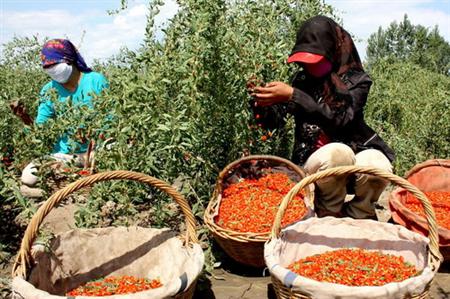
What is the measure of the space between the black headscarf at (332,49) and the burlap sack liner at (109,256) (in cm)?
135

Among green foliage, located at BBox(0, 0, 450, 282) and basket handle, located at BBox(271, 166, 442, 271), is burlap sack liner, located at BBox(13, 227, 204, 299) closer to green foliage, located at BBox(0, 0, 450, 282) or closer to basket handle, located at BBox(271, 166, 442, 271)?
green foliage, located at BBox(0, 0, 450, 282)

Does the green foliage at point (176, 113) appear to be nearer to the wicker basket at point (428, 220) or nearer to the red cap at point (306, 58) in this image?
the red cap at point (306, 58)

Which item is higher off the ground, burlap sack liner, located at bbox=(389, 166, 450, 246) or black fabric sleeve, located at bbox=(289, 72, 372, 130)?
black fabric sleeve, located at bbox=(289, 72, 372, 130)

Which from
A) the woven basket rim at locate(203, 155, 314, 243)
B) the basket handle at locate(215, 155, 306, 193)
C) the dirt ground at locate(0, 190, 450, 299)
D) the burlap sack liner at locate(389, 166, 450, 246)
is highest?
the basket handle at locate(215, 155, 306, 193)

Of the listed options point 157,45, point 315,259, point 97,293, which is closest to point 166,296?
point 97,293

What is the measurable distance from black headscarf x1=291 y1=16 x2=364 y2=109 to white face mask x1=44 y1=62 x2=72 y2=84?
1.98m

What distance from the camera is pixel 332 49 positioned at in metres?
3.13

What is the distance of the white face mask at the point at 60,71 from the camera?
411 centimetres

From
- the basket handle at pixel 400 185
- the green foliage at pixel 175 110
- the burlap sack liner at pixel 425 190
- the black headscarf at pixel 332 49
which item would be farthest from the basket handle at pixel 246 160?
the basket handle at pixel 400 185

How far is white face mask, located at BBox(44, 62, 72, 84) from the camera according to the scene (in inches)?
162

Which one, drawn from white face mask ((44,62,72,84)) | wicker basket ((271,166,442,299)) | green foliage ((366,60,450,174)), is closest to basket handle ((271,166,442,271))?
wicker basket ((271,166,442,299))

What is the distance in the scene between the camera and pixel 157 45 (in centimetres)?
288

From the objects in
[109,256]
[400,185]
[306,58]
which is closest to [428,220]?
[400,185]

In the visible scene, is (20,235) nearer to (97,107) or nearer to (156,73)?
(97,107)
